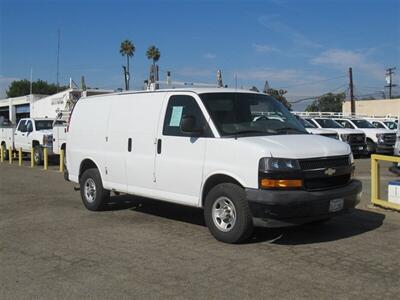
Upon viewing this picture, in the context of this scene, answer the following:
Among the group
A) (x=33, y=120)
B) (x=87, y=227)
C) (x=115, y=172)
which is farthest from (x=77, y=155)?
(x=33, y=120)

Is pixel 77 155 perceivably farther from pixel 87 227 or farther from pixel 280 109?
pixel 280 109

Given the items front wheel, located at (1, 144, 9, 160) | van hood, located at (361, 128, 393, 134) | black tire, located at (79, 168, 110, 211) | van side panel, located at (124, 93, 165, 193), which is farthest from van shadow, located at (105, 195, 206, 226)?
van hood, located at (361, 128, 393, 134)

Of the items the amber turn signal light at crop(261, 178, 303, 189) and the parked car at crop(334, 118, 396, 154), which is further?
the parked car at crop(334, 118, 396, 154)

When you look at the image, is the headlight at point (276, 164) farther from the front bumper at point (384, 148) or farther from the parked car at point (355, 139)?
the front bumper at point (384, 148)

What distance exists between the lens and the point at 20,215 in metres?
9.16

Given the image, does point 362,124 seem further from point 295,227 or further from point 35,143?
point 295,227

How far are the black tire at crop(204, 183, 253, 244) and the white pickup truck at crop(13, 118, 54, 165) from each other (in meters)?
14.2

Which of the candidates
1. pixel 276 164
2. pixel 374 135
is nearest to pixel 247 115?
pixel 276 164

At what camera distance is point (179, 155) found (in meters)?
7.47

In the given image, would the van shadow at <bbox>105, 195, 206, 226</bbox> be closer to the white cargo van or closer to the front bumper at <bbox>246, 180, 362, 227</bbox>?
the white cargo van

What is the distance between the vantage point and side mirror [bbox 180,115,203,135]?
7043 millimetres

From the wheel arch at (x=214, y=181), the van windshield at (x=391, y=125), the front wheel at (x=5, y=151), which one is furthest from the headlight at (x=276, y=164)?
the van windshield at (x=391, y=125)

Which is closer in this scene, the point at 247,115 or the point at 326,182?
the point at 326,182

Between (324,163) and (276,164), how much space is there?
0.73 meters
